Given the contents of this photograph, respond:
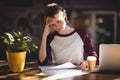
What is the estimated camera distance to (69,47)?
2797 millimetres

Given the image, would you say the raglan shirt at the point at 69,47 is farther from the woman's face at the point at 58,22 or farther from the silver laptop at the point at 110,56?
the silver laptop at the point at 110,56

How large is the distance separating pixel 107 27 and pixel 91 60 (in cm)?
800

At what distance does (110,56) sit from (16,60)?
2.36 ft

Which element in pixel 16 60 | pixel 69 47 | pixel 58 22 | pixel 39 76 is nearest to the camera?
pixel 39 76

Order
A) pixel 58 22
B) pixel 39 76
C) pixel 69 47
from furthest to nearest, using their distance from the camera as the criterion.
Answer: pixel 69 47, pixel 58 22, pixel 39 76

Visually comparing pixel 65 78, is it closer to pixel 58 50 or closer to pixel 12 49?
pixel 12 49

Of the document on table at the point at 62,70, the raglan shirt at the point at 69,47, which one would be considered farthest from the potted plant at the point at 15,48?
the raglan shirt at the point at 69,47


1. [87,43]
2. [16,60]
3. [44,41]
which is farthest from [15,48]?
[87,43]

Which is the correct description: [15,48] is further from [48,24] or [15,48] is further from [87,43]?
[87,43]

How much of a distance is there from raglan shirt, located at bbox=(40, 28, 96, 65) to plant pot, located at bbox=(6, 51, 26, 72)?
59cm

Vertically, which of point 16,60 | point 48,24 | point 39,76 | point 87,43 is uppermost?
point 48,24

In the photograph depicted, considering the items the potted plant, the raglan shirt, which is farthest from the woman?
the potted plant

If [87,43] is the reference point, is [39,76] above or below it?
below

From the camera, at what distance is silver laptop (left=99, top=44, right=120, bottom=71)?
211 centimetres
